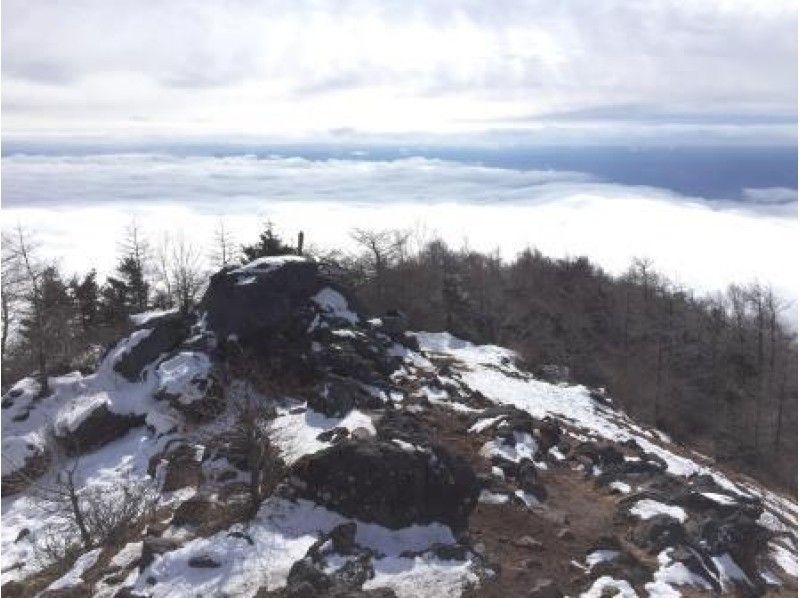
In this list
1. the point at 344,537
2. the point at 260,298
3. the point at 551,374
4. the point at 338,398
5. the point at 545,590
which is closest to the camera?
the point at 545,590

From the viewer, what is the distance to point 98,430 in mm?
29016

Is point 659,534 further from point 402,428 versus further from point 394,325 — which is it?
point 394,325

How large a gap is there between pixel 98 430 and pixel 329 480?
1345 cm

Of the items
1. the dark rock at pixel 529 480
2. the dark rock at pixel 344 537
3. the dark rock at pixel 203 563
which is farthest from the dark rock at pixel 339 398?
the dark rock at pixel 203 563

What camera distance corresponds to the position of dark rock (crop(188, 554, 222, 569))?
18.1 metres

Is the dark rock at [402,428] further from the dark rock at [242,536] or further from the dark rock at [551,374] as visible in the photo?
the dark rock at [551,374]

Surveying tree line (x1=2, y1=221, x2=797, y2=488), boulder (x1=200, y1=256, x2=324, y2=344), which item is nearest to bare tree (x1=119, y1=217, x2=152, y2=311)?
tree line (x1=2, y1=221, x2=797, y2=488)

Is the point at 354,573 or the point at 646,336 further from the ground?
the point at 354,573

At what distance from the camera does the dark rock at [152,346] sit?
3145 cm

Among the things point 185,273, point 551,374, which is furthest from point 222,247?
point 551,374

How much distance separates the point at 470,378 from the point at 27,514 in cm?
1870

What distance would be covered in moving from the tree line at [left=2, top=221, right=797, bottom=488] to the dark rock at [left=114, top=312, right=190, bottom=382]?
5.77 metres

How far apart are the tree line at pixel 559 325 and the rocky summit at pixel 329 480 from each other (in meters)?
8.93

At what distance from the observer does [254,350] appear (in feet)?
97.0
